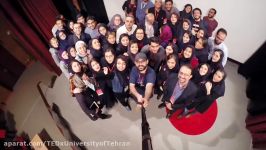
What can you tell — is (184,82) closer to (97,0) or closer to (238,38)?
(238,38)

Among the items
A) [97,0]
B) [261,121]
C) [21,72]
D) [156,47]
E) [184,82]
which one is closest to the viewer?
[184,82]

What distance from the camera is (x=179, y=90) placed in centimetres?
328

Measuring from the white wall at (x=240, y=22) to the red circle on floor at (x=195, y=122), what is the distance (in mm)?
1033

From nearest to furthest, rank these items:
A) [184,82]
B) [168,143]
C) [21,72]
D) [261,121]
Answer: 1. [184,82]
2. [261,121]
3. [168,143]
4. [21,72]

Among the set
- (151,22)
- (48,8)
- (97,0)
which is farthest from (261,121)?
(48,8)

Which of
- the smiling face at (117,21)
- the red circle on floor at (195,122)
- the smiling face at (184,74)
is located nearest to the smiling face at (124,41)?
the smiling face at (117,21)

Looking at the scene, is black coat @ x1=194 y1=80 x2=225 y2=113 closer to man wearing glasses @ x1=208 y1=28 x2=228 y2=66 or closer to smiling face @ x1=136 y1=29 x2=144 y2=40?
man wearing glasses @ x1=208 y1=28 x2=228 y2=66

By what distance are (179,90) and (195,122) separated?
993 mm

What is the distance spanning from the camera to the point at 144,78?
3.44m

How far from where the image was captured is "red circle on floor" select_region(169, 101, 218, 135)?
13.1 feet

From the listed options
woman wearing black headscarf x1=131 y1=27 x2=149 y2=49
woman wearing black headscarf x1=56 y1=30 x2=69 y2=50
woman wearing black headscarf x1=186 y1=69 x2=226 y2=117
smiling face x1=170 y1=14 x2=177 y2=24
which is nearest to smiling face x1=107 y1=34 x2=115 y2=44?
woman wearing black headscarf x1=131 y1=27 x2=149 y2=49

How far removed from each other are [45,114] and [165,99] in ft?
7.22

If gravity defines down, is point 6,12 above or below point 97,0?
above

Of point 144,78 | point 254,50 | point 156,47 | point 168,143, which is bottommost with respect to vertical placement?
point 168,143
